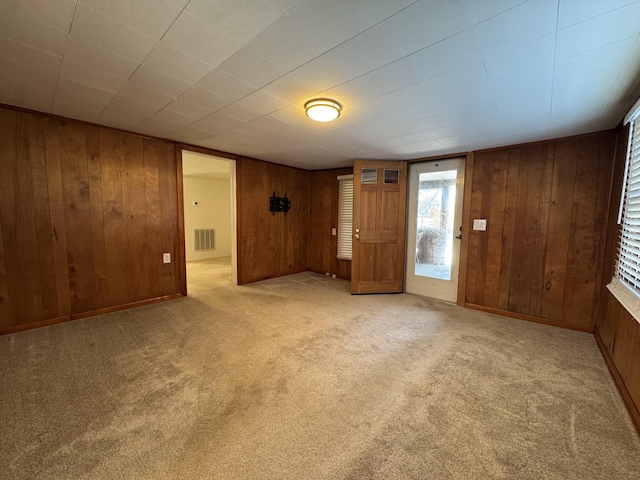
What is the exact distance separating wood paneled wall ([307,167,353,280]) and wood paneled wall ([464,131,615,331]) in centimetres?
234

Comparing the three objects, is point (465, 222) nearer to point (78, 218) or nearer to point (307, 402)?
point (307, 402)

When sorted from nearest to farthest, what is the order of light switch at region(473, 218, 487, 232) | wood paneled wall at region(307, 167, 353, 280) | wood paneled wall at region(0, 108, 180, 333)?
1. wood paneled wall at region(0, 108, 180, 333)
2. light switch at region(473, 218, 487, 232)
3. wood paneled wall at region(307, 167, 353, 280)

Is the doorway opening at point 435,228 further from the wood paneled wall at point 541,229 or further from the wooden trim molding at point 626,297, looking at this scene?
the wooden trim molding at point 626,297

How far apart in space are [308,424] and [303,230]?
434cm

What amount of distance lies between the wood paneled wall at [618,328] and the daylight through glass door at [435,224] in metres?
1.55

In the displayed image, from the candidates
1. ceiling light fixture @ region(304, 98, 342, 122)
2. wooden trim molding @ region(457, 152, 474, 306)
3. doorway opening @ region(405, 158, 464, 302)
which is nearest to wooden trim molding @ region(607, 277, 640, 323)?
wooden trim molding @ region(457, 152, 474, 306)

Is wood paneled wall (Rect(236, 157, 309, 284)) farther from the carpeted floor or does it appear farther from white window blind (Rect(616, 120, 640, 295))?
white window blind (Rect(616, 120, 640, 295))

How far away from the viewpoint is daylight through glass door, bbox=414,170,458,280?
3.82m

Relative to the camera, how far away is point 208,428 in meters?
1.48

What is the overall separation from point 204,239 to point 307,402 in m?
6.19

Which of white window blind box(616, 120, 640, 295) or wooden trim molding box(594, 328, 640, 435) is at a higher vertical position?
white window blind box(616, 120, 640, 295)

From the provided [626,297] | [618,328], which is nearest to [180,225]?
[626,297]

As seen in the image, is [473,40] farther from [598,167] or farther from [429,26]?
[598,167]

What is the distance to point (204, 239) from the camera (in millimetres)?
6961
